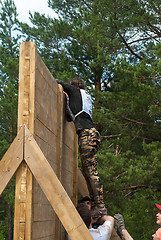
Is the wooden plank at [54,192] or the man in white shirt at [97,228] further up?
the wooden plank at [54,192]

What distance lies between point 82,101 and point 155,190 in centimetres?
800

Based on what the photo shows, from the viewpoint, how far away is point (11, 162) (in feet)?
7.70

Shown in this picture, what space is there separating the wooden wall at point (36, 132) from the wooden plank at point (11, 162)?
0.06 m

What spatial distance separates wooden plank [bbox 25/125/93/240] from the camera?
234 cm

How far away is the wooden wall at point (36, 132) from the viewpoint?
2275 mm

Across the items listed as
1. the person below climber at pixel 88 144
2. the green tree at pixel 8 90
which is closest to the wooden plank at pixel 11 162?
the person below climber at pixel 88 144

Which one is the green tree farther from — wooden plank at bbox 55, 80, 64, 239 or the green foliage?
wooden plank at bbox 55, 80, 64, 239

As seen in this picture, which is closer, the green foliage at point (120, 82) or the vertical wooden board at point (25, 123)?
the vertical wooden board at point (25, 123)

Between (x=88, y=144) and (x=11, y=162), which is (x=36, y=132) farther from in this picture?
(x=88, y=144)

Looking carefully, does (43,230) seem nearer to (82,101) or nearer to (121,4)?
(82,101)

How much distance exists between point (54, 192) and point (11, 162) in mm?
357

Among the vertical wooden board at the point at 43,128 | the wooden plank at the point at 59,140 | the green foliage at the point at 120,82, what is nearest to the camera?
the vertical wooden board at the point at 43,128

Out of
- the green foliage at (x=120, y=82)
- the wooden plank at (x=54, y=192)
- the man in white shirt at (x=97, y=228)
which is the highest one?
the green foliage at (x=120, y=82)

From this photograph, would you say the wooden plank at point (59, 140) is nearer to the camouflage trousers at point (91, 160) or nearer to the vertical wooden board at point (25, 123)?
the camouflage trousers at point (91, 160)
